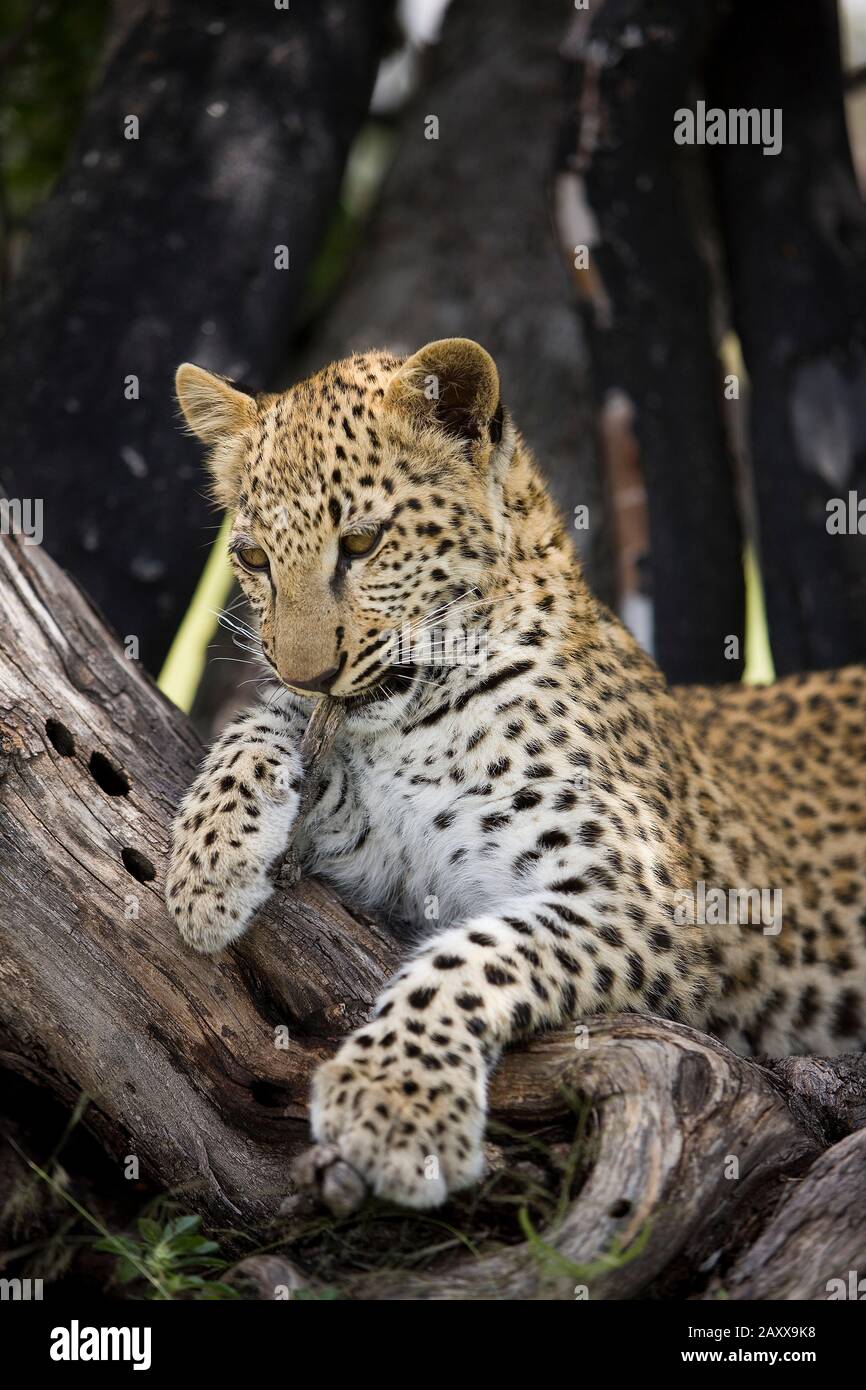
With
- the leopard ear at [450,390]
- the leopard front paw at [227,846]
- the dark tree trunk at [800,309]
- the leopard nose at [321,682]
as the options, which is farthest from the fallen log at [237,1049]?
the dark tree trunk at [800,309]

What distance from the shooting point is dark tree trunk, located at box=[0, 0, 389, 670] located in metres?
8.30

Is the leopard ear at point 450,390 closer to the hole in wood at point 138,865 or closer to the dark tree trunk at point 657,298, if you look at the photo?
the hole in wood at point 138,865

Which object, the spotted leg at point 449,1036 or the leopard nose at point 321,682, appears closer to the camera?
the spotted leg at point 449,1036

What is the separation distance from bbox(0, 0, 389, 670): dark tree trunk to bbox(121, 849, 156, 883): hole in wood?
9.76 ft

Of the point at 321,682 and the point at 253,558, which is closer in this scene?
the point at 321,682

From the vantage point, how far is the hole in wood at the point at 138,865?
5.46m

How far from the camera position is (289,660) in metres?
5.23

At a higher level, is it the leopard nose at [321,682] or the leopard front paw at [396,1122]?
the leopard nose at [321,682]

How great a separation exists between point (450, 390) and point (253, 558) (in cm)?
99

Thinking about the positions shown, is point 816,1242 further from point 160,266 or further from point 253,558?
point 160,266

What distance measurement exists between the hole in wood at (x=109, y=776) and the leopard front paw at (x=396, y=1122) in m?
1.63

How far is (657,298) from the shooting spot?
914cm

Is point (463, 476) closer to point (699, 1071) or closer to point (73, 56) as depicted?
point (699, 1071)

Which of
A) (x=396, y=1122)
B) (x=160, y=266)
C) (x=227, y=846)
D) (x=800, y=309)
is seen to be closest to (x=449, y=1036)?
(x=396, y=1122)
